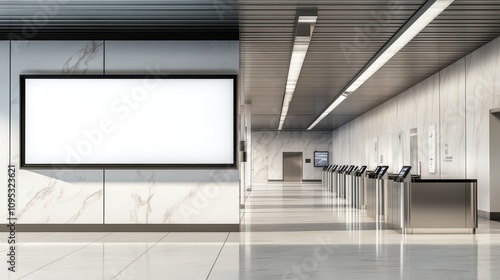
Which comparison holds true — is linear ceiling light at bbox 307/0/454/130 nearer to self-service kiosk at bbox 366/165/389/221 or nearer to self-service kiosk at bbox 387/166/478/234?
self-service kiosk at bbox 366/165/389/221

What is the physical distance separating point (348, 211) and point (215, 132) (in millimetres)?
7215

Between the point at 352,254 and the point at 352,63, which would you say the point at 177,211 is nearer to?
the point at 352,254

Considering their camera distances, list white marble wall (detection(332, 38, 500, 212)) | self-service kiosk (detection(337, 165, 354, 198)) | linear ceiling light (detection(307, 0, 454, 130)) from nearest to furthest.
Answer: linear ceiling light (detection(307, 0, 454, 130)) → white marble wall (detection(332, 38, 500, 212)) → self-service kiosk (detection(337, 165, 354, 198))

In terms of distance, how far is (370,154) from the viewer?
35.0m

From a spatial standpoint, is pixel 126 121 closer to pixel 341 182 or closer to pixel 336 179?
pixel 341 182

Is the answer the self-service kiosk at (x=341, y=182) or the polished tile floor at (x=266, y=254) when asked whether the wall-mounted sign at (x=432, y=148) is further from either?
the polished tile floor at (x=266, y=254)

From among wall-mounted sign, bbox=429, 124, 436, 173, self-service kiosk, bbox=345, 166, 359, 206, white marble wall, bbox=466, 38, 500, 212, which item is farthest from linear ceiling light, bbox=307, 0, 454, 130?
self-service kiosk, bbox=345, 166, 359, 206

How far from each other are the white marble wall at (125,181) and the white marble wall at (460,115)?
6404mm

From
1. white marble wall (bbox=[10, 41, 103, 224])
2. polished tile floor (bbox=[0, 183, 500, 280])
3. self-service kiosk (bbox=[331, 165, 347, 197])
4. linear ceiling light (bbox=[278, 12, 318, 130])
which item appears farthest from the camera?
self-service kiosk (bbox=[331, 165, 347, 197])

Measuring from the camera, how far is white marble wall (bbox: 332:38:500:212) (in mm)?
15602

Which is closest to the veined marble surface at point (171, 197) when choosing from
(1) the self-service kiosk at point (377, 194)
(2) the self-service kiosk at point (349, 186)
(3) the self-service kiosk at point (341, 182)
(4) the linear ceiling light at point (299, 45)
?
(4) the linear ceiling light at point (299, 45)

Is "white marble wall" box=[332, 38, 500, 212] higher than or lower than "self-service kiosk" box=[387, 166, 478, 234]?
higher

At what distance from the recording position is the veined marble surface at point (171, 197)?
13.0 metres

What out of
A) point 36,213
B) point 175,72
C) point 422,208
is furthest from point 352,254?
point 36,213
